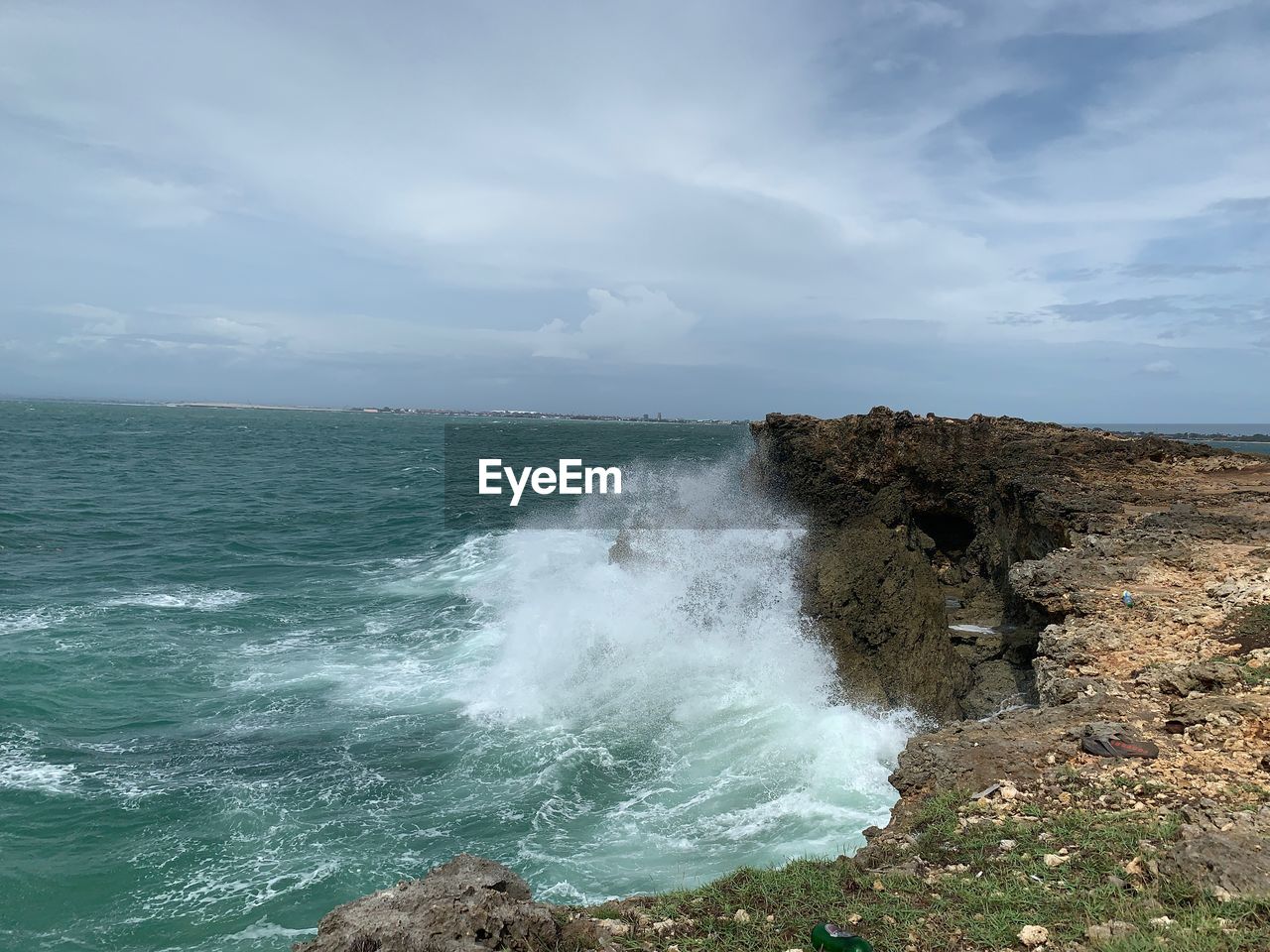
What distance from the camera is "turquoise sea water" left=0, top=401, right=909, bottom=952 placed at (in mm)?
8531

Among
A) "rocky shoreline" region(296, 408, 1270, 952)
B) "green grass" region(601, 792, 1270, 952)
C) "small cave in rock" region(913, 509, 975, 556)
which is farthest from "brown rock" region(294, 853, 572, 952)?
"small cave in rock" region(913, 509, 975, 556)

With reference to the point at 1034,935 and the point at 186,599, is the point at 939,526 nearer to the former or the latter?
the point at 1034,935

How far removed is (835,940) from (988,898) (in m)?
1.22

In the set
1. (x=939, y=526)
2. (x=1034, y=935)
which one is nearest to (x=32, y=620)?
(x=1034, y=935)

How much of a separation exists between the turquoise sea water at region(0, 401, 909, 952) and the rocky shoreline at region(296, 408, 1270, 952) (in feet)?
6.38

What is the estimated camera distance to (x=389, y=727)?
12.5 metres

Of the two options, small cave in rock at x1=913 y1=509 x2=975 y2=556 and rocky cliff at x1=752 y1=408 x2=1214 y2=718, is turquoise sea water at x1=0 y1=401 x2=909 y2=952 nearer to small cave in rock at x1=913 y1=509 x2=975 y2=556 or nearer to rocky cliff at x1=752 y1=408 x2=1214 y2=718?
rocky cliff at x1=752 y1=408 x2=1214 y2=718

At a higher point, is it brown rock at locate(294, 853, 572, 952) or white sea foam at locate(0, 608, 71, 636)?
brown rock at locate(294, 853, 572, 952)

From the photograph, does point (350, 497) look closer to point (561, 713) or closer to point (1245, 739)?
point (561, 713)

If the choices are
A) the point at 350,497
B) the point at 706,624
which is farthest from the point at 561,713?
the point at 350,497

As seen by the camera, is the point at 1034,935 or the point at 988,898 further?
the point at 988,898

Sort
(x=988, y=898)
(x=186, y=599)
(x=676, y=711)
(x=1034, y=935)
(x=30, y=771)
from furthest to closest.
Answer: (x=186, y=599) → (x=676, y=711) → (x=30, y=771) → (x=988, y=898) → (x=1034, y=935)

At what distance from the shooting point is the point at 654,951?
4.58 m

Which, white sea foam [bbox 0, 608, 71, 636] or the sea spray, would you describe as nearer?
the sea spray
